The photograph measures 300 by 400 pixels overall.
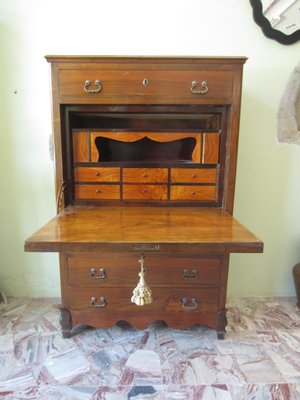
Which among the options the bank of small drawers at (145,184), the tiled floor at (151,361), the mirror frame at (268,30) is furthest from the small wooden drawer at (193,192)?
the mirror frame at (268,30)

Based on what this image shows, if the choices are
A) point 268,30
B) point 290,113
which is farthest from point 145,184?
point 268,30

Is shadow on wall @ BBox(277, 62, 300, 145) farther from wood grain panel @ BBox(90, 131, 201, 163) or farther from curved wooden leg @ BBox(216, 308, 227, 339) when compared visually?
curved wooden leg @ BBox(216, 308, 227, 339)

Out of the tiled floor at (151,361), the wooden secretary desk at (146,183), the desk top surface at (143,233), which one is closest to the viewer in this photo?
the desk top surface at (143,233)

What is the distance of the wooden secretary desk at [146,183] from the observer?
124 cm

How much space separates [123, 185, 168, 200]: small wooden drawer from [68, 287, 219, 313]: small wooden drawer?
484 mm

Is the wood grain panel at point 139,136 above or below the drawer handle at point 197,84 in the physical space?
below

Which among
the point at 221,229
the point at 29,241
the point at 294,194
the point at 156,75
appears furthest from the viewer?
the point at 294,194

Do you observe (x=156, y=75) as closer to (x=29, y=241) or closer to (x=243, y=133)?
(x=243, y=133)

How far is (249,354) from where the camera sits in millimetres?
1329

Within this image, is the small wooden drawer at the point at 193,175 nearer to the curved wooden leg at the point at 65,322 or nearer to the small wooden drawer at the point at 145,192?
the small wooden drawer at the point at 145,192

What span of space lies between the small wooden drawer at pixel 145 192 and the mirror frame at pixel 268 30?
3.69 feet

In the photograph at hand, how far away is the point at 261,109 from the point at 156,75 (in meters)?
0.78

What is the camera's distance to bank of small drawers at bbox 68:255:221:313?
4.18 ft

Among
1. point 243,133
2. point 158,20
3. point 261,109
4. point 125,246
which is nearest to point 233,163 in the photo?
point 243,133
